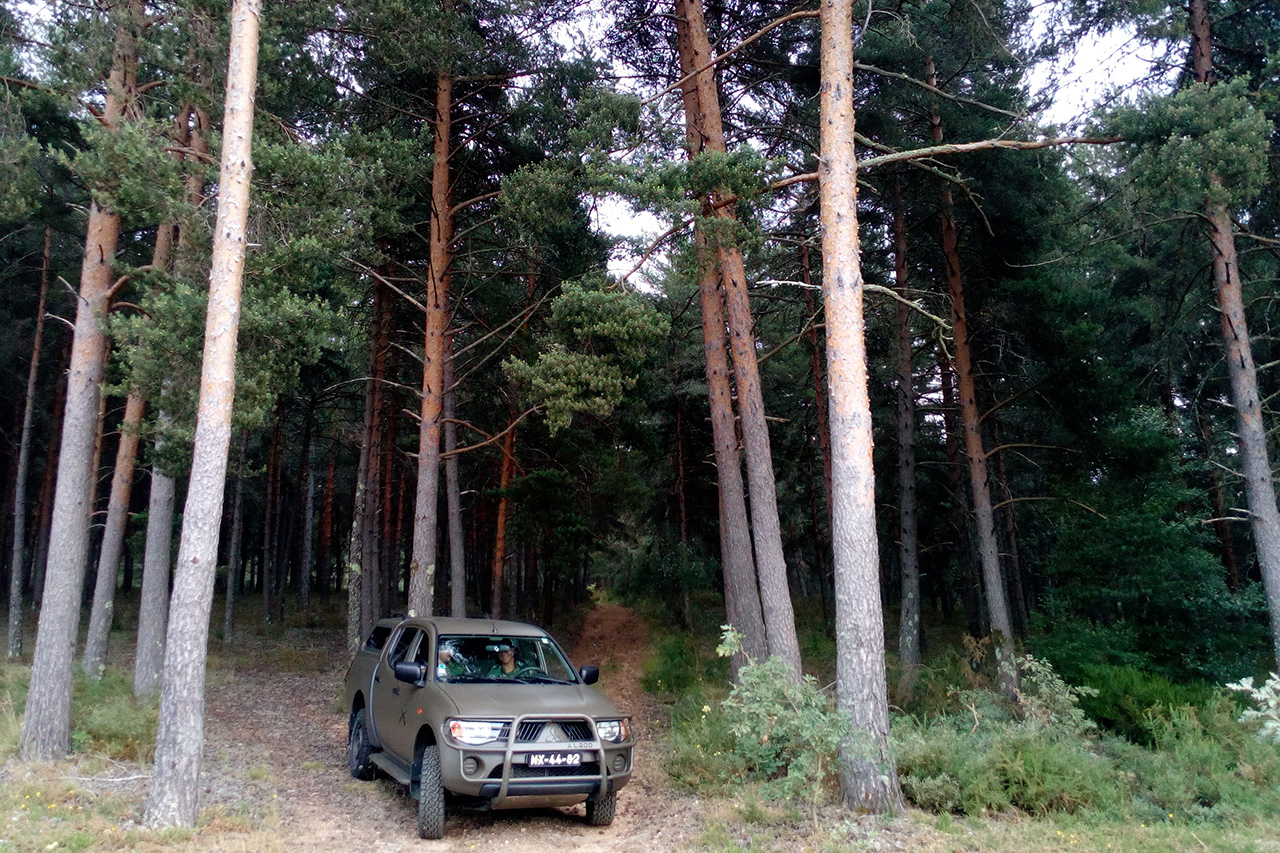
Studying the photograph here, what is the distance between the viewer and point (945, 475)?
24125 millimetres

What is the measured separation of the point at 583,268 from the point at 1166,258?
1325cm

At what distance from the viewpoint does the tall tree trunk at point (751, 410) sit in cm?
1016

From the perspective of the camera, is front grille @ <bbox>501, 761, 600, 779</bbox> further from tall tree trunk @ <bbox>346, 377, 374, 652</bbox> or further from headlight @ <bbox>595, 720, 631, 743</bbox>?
tall tree trunk @ <bbox>346, 377, 374, 652</bbox>

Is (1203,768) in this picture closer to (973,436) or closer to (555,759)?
(555,759)

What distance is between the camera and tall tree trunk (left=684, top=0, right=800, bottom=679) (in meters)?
10.2

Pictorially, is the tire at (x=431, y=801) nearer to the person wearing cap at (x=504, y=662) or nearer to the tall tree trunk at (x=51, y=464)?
the person wearing cap at (x=504, y=662)

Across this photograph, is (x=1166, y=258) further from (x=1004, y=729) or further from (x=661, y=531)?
(x=661, y=531)

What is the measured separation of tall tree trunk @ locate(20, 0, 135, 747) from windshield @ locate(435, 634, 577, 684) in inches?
187

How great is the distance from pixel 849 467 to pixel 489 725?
431 cm

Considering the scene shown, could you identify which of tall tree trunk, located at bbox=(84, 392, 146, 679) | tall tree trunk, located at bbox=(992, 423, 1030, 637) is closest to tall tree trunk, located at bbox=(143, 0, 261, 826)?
tall tree trunk, located at bbox=(84, 392, 146, 679)

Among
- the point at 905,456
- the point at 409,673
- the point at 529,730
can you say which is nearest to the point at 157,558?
the point at 409,673

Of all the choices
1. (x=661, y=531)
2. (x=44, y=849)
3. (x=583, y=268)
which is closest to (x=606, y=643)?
(x=661, y=531)

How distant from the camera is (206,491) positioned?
744cm

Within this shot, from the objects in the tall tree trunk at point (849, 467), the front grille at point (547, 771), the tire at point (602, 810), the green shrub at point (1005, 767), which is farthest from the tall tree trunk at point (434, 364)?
the green shrub at point (1005, 767)
